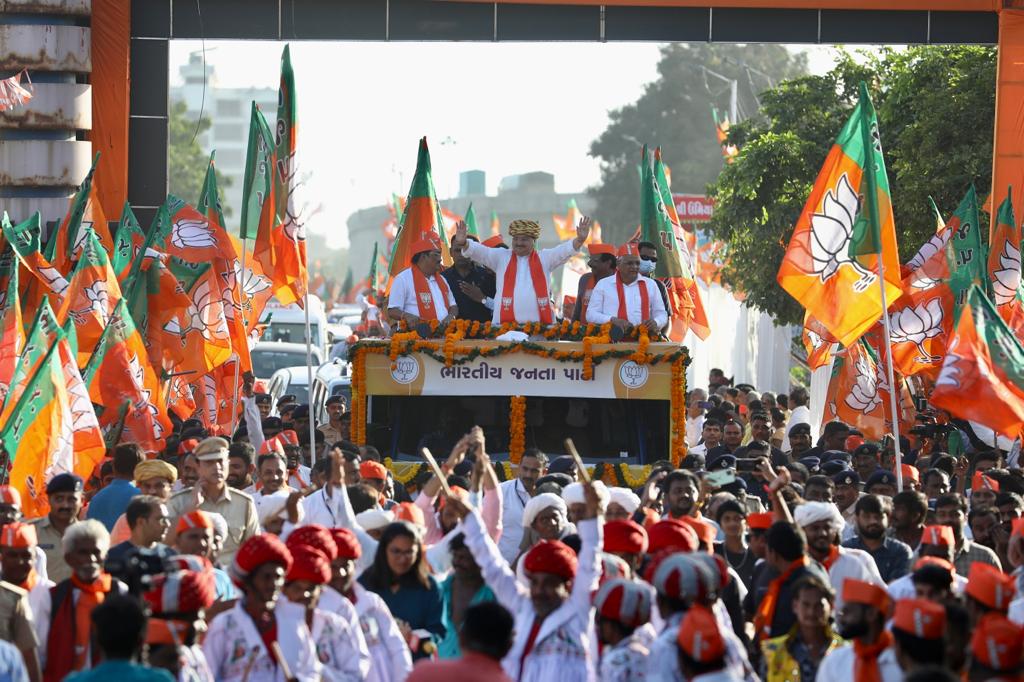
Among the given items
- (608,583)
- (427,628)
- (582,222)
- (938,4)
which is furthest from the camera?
(938,4)

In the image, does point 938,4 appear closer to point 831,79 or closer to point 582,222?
point 831,79

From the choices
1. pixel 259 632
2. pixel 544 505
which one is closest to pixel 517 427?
pixel 544 505

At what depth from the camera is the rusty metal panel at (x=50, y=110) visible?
20.4 m

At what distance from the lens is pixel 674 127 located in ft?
264

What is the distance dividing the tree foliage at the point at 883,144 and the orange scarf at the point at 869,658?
16928 mm

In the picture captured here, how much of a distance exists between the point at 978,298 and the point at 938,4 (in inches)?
447

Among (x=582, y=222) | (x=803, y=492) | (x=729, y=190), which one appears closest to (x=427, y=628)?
(x=803, y=492)

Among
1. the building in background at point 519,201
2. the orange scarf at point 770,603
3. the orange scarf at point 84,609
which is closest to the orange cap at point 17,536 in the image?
the orange scarf at point 84,609

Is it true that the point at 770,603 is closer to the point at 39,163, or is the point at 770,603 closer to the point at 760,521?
the point at 760,521

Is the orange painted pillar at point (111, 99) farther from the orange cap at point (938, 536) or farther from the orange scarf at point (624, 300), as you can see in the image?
the orange cap at point (938, 536)

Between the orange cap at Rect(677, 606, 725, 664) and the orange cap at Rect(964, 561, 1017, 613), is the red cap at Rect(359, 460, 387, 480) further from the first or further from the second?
the orange cap at Rect(677, 606, 725, 664)

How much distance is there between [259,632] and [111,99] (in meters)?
15.5

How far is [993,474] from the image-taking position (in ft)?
38.9

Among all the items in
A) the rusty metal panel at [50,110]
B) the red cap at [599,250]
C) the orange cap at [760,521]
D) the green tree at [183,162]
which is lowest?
the orange cap at [760,521]
